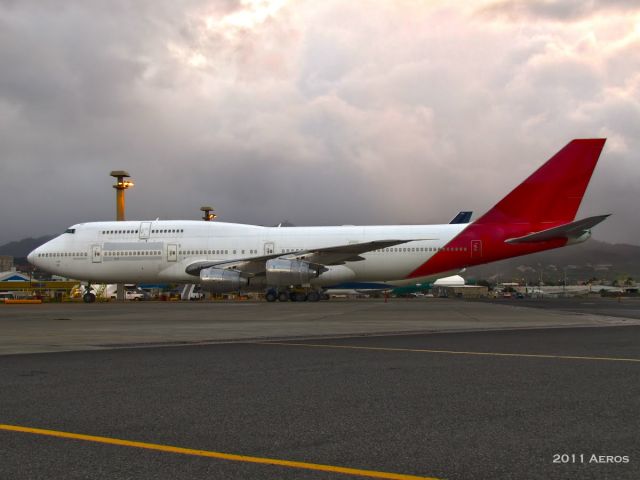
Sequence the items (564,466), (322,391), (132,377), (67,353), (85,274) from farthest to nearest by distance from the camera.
→ (85,274)
(67,353)
(132,377)
(322,391)
(564,466)

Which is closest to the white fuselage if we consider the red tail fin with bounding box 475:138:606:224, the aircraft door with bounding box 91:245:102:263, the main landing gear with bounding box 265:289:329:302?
the aircraft door with bounding box 91:245:102:263

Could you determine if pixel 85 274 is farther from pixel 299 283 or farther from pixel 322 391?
pixel 322 391

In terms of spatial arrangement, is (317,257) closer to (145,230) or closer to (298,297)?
(298,297)

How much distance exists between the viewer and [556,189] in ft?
94.5

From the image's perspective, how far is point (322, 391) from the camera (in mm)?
5879

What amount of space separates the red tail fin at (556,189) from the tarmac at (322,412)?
67.0ft

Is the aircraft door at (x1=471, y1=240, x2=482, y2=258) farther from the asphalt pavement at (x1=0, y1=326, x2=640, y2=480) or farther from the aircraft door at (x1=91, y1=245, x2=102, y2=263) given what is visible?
the asphalt pavement at (x1=0, y1=326, x2=640, y2=480)

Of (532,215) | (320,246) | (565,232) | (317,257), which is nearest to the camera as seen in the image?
(565,232)

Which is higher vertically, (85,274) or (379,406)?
(85,274)

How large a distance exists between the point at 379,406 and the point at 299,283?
24.9 meters

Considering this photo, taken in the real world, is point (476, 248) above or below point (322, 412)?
above

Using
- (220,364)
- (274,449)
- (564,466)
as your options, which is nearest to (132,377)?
(220,364)

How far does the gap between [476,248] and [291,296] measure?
1156cm

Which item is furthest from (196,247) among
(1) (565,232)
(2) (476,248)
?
(1) (565,232)
